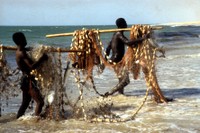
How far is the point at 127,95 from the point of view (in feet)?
31.4

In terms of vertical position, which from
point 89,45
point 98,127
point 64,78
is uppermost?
point 89,45

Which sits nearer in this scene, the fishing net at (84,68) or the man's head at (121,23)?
the fishing net at (84,68)

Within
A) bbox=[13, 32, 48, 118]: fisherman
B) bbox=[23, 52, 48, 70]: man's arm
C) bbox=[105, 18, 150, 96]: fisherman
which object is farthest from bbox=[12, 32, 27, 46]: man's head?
bbox=[105, 18, 150, 96]: fisherman

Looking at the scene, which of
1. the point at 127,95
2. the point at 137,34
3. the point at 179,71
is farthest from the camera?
the point at 179,71

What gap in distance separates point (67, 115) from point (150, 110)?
1689 millimetres

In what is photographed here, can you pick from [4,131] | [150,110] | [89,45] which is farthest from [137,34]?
[4,131]

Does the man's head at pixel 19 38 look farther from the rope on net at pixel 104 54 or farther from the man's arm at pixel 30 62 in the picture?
the rope on net at pixel 104 54

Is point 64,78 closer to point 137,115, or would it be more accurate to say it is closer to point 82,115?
point 82,115

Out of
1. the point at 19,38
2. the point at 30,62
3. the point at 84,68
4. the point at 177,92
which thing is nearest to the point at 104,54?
the point at 84,68

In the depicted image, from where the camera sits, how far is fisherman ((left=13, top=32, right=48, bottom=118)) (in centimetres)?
679

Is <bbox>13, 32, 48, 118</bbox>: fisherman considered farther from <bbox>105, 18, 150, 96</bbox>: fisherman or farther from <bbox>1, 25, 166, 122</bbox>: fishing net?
<bbox>105, 18, 150, 96</bbox>: fisherman

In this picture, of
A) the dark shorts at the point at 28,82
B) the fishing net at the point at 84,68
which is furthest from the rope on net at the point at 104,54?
the dark shorts at the point at 28,82

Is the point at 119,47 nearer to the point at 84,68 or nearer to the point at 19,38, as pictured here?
the point at 84,68

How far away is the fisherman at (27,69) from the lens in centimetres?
679
